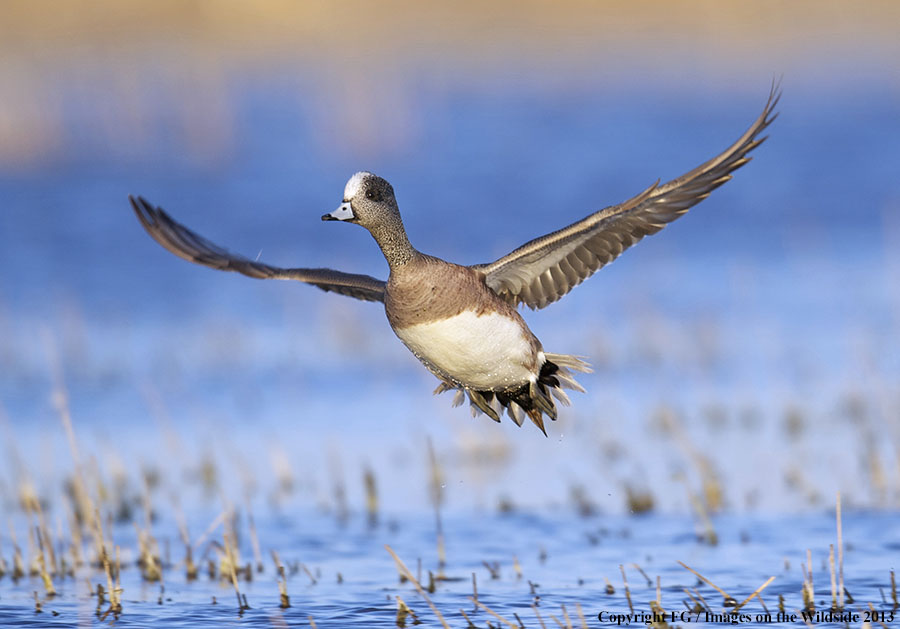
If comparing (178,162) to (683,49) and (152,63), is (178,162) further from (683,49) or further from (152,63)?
(683,49)

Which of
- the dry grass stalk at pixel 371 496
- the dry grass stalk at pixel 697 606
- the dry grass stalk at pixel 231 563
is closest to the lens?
the dry grass stalk at pixel 697 606

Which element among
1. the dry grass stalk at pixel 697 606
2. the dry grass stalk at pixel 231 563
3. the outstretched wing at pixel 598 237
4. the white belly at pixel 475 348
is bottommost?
the dry grass stalk at pixel 697 606

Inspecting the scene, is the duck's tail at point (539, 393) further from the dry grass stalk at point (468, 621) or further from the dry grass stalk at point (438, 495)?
the dry grass stalk at point (468, 621)

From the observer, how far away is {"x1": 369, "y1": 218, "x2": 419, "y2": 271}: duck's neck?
6.19 meters

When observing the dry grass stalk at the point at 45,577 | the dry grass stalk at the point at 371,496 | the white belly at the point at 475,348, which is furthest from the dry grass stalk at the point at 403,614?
the dry grass stalk at the point at 371,496

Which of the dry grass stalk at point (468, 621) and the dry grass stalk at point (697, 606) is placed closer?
the dry grass stalk at point (468, 621)

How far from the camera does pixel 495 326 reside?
6.29 metres

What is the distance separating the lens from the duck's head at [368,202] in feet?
20.0

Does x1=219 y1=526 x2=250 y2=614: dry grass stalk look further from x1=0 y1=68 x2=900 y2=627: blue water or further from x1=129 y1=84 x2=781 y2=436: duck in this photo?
x1=129 y1=84 x2=781 y2=436: duck

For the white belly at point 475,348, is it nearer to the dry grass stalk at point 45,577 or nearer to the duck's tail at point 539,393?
the duck's tail at point 539,393

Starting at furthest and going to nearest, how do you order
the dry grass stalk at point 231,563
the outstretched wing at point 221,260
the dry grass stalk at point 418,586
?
the outstretched wing at point 221,260, the dry grass stalk at point 231,563, the dry grass stalk at point 418,586

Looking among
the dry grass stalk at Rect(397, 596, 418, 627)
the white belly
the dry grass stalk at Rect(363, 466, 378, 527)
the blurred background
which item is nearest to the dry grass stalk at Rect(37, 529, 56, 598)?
the blurred background

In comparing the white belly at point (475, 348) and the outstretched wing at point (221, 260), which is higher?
the outstretched wing at point (221, 260)

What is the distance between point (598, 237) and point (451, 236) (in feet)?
35.2
